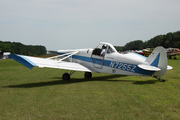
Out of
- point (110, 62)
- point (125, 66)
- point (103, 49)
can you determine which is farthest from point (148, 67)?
Result: point (103, 49)

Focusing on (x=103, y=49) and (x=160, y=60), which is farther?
(x=103, y=49)

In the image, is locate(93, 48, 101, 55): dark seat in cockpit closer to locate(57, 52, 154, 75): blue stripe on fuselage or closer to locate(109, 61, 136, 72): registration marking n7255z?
locate(57, 52, 154, 75): blue stripe on fuselage

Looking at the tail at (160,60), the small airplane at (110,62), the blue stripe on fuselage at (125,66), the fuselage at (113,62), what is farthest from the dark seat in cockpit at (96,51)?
the tail at (160,60)

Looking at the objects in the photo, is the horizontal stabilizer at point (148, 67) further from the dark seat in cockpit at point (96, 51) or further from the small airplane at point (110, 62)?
the dark seat in cockpit at point (96, 51)

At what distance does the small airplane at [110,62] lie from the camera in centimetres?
817

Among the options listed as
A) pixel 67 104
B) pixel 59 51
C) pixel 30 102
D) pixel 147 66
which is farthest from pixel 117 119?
pixel 59 51

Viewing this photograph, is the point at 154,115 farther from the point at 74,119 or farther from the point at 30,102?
the point at 30,102

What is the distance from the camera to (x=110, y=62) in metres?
9.73

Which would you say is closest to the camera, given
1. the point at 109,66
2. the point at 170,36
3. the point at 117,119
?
the point at 117,119

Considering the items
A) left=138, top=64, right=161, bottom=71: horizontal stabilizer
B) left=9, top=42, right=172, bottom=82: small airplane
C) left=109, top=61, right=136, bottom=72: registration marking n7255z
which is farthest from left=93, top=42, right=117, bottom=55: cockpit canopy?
left=138, top=64, right=161, bottom=71: horizontal stabilizer

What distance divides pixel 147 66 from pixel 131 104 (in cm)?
377

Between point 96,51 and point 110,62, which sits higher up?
point 96,51

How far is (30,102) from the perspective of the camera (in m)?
5.42

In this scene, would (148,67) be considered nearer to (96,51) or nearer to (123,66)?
(123,66)
